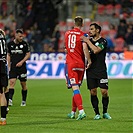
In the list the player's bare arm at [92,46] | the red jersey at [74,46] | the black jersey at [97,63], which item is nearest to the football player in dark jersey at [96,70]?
the black jersey at [97,63]

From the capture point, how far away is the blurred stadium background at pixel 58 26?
27.6 metres

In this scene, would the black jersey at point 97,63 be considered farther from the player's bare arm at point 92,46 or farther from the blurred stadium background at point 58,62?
the blurred stadium background at point 58,62

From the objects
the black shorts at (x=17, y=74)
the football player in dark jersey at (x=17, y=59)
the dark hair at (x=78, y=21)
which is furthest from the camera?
the black shorts at (x=17, y=74)

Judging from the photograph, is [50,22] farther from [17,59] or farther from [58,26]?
[17,59]

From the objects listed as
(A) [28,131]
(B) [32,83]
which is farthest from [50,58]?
(A) [28,131]

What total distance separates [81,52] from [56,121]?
5.38ft

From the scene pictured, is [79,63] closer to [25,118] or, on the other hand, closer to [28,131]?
[25,118]

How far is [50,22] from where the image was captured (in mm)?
32375

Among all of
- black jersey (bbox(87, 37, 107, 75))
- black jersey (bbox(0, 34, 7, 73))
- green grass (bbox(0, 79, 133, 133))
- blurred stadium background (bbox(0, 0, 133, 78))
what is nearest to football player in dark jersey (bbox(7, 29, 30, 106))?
green grass (bbox(0, 79, 133, 133))

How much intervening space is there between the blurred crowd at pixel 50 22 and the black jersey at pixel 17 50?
40.9 feet

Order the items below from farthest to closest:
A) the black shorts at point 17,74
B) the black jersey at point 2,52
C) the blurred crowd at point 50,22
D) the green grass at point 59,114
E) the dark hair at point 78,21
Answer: the blurred crowd at point 50,22 → the black shorts at point 17,74 → the dark hair at point 78,21 → the black jersey at point 2,52 → the green grass at point 59,114

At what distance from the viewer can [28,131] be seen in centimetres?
1112

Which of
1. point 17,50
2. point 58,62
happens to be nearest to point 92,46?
point 17,50

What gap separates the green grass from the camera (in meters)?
11.5
